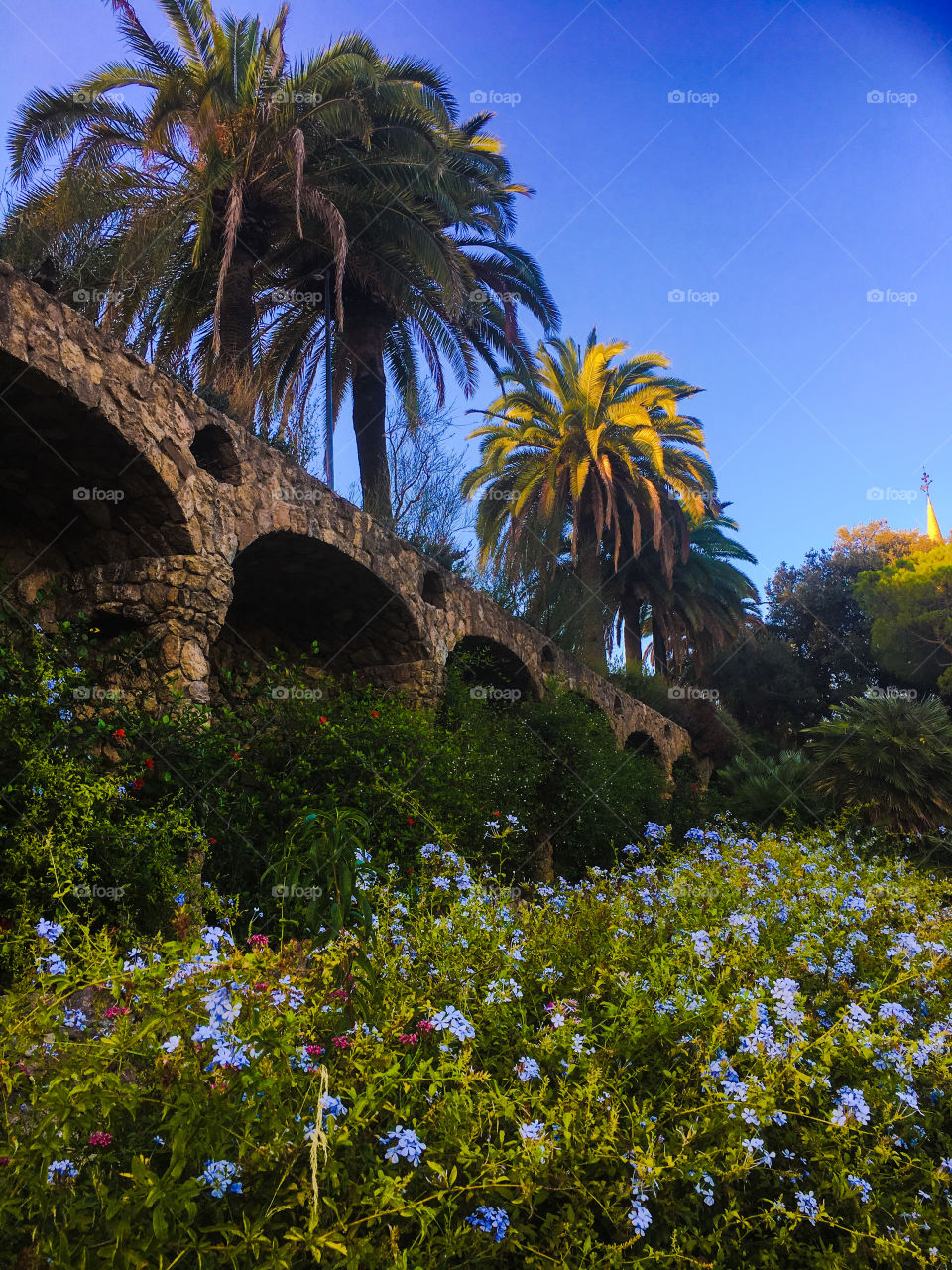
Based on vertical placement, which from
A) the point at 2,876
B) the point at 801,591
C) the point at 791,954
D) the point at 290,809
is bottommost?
the point at 2,876

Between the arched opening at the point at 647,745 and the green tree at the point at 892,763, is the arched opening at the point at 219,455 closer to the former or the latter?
the green tree at the point at 892,763

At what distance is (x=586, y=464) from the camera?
52.2ft

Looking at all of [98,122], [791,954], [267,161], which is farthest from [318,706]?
[98,122]

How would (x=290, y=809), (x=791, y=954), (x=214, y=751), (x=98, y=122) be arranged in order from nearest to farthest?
(x=791, y=954), (x=214, y=751), (x=290, y=809), (x=98, y=122)

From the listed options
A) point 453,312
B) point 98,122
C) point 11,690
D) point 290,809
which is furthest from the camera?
point 453,312

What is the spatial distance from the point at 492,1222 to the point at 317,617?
7.49 metres

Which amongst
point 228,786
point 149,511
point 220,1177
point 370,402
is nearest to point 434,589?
point 370,402

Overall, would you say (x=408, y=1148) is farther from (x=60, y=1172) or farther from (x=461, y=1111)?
(x=60, y=1172)

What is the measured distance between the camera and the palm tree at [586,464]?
1638 cm

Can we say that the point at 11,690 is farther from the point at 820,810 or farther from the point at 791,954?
the point at 820,810

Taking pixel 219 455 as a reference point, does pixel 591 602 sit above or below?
above

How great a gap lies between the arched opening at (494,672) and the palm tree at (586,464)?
463 cm

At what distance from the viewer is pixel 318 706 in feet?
21.1

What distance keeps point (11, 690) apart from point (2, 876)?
1.06 m
